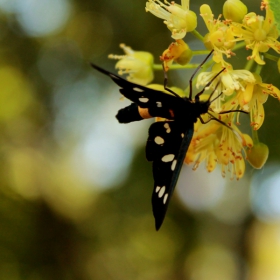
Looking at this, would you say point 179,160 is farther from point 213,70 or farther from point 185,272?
point 185,272

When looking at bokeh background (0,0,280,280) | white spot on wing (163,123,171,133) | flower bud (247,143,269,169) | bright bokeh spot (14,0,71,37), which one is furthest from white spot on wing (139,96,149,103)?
bright bokeh spot (14,0,71,37)

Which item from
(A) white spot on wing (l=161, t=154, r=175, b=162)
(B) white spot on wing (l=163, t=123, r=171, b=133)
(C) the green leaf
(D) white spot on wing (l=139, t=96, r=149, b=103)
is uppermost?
(C) the green leaf

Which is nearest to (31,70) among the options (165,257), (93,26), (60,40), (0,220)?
(60,40)

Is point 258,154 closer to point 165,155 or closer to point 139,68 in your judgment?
point 165,155

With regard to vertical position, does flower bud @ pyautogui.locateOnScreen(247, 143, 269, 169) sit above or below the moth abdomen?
below

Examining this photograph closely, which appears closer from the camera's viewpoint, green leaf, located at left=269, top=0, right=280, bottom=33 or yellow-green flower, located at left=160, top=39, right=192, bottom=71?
green leaf, located at left=269, top=0, right=280, bottom=33

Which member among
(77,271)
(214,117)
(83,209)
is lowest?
(77,271)

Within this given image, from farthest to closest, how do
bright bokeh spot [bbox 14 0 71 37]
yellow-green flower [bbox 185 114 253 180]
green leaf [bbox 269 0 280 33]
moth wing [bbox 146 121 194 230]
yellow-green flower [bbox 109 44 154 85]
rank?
bright bokeh spot [bbox 14 0 71 37]
yellow-green flower [bbox 109 44 154 85]
yellow-green flower [bbox 185 114 253 180]
moth wing [bbox 146 121 194 230]
green leaf [bbox 269 0 280 33]

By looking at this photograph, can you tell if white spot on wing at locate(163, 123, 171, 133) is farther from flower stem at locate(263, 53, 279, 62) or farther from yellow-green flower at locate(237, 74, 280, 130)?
flower stem at locate(263, 53, 279, 62)
